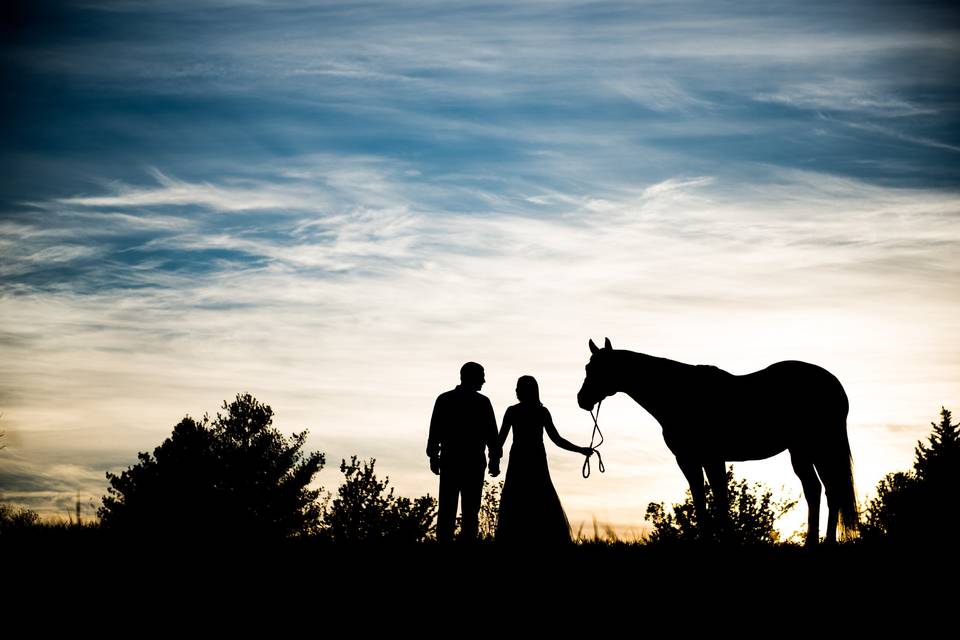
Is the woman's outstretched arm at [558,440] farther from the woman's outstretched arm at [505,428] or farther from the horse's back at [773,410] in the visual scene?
the horse's back at [773,410]

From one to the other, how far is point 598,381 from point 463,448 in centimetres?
300

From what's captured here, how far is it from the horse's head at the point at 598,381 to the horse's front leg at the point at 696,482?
5.35ft

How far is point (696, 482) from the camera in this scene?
12789 millimetres

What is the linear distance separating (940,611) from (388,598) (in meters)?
5.16

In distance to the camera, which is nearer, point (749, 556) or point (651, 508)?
point (749, 556)

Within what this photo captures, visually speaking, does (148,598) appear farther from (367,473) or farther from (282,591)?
(367,473)

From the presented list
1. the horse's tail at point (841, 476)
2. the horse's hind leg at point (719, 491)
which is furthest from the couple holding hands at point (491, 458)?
the horse's tail at point (841, 476)

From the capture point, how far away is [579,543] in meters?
12.2

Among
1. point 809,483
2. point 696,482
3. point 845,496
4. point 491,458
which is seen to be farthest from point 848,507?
point 491,458

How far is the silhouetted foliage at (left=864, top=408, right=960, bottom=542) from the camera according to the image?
11664mm

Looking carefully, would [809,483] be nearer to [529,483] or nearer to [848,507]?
[848,507]

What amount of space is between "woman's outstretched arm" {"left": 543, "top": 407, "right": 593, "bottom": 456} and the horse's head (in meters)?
1.40

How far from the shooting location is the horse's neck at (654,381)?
13.4 meters

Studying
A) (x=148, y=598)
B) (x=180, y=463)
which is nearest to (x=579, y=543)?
(x=148, y=598)
